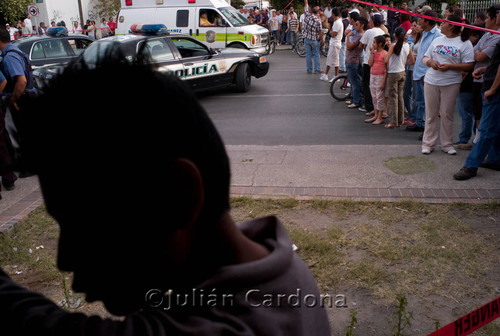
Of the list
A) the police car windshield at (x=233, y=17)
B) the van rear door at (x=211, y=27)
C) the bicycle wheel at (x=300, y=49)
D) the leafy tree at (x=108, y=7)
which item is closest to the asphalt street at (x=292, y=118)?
the van rear door at (x=211, y=27)

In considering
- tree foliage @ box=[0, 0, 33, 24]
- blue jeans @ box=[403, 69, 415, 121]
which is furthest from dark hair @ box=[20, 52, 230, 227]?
tree foliage @ box=[0, 0, 33, 24]

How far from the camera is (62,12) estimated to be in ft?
104

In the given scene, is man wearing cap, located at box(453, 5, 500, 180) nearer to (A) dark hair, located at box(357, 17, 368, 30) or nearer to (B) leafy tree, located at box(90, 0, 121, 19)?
(A) dark hair, located at box(357, 17, 368, 30)

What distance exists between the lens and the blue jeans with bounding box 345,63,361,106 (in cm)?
1031

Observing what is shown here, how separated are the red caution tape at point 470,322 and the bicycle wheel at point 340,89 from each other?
31.2 feet

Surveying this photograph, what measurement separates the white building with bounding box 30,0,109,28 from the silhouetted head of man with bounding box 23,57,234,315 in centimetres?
3217

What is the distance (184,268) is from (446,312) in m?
3.17

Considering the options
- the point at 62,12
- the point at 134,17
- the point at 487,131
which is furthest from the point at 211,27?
the point at 62,12

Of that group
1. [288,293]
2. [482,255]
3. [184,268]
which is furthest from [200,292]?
[482,255]

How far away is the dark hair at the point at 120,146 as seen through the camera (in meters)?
0.78

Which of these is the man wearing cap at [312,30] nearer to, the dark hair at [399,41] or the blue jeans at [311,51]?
the blue jeans at [311,51]

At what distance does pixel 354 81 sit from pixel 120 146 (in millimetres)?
10197

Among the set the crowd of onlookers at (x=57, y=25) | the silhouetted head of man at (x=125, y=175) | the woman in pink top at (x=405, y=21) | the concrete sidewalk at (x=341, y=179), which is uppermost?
the silhouetted head of man at (x=125, y=175)

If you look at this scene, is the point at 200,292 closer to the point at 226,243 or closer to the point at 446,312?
the point at 226,243
